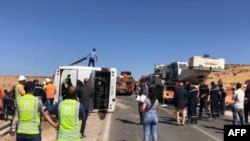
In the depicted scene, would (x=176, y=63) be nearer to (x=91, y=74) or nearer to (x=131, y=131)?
(x=91, y=74)

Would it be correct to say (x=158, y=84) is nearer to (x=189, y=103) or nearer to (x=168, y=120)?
(x=168, y=120)

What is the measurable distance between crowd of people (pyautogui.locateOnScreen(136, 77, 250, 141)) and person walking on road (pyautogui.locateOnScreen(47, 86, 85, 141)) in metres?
4.79

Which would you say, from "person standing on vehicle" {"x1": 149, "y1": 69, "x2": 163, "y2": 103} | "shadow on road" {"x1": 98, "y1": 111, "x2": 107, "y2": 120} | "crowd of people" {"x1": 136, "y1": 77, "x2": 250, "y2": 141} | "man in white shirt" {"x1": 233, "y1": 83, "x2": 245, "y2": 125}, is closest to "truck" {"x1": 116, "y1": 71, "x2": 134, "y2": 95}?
"person standing on vehicle" {"x1": 149, "y1": 69, "x2": 163, "y2": 103}

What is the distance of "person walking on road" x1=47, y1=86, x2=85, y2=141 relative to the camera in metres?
8.33

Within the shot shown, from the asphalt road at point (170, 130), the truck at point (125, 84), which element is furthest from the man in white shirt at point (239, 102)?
the truck at point (125, 84)

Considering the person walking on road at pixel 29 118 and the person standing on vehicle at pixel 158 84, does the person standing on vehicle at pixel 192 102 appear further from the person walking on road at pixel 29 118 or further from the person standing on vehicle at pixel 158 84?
the person standing on vehicle at pixel 158 84

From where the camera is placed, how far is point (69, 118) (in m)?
8.38

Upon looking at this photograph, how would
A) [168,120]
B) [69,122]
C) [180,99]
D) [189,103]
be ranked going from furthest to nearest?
[168,120] → [189,103] → [180,99] → [69,122]

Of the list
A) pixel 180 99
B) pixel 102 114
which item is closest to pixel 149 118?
pixel 180 99

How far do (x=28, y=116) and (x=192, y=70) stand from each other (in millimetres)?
29083

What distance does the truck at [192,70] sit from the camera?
120 feet

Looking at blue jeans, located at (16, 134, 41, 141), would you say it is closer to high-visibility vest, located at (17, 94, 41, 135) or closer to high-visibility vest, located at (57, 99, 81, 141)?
high-visibility vest, located at (17, 94, 41, 135)

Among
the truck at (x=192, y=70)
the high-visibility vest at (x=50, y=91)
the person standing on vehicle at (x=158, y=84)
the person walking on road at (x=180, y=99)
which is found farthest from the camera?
the person standing on vehicle at (x=158, y=84)

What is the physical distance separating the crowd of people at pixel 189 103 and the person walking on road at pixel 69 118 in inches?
189
